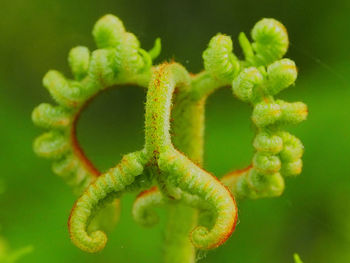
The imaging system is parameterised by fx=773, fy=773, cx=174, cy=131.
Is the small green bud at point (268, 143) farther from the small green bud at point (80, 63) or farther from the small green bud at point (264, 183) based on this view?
the small green bud at point (80, 63)

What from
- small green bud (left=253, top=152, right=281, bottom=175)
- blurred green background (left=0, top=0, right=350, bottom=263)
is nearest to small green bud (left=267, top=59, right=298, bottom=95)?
small green bud (left=253, top=152, right=281, bottom=175)

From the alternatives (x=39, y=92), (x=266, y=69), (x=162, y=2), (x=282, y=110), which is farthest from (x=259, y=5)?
(x=282, y=110)

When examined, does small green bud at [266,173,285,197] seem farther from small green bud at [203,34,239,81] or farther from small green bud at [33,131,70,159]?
small green bud at [33,131,70,159]

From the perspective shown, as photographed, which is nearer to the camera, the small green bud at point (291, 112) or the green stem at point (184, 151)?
the small green bud at point (291, 112)

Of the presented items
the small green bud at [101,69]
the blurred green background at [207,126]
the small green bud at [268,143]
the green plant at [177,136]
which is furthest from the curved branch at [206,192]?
the blurred green background at [207,126]

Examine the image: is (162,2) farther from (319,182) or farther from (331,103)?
(319,182)

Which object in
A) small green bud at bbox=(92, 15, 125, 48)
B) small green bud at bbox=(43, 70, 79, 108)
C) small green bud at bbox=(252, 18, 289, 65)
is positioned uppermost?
small green bud at bbox=(92, 15, 125, 48)
